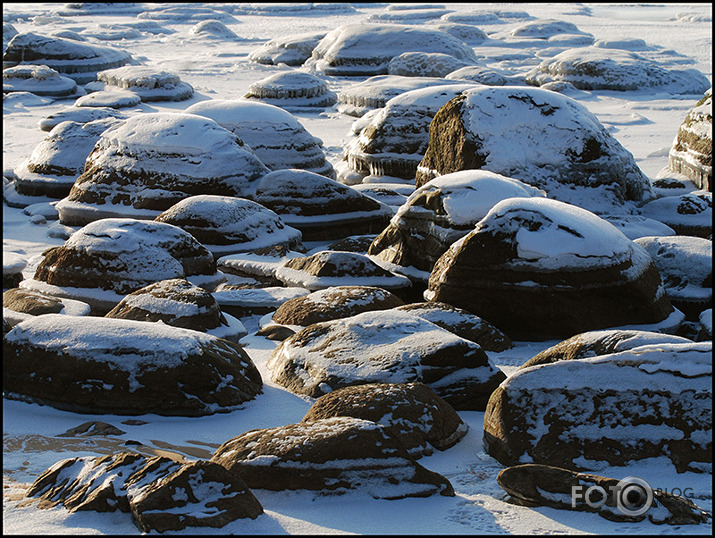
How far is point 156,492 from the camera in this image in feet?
8.21

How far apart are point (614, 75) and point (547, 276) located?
1046cm

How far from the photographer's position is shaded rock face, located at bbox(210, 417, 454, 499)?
274cm

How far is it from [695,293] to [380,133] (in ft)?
13.9

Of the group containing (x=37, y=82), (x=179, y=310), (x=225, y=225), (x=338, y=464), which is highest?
(x=338, y=464)

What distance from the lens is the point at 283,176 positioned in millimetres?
7227

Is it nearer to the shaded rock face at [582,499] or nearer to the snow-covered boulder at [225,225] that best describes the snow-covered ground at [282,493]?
the shaded rock face at [582,499]

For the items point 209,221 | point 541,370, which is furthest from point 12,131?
point 541,370

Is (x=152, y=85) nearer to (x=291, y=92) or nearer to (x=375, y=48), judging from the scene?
(x=291, y=92)

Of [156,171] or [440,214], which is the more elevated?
[440,214]

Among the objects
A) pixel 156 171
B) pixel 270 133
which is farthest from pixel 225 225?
pixel 270 133

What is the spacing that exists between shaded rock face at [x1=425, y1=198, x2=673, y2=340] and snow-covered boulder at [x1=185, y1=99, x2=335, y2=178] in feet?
12.8

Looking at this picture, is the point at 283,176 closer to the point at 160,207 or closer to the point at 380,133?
the point at 160,207

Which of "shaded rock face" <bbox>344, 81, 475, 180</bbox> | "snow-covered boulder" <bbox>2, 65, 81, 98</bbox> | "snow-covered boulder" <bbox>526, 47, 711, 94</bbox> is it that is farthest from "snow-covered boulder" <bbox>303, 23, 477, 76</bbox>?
"shaded rock face" <bbox>344, 81, 475, 180</bbox>

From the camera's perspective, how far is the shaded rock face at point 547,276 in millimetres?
4672
